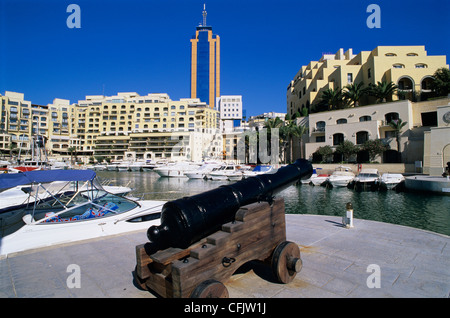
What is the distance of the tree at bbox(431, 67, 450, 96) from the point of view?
3316 centimetres

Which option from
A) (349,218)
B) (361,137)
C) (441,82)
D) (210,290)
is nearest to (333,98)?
(361,137)

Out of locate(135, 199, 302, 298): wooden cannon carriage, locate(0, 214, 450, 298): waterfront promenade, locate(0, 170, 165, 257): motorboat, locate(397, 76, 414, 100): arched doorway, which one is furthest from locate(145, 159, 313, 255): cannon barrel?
locate(397, 76, 414, 100): arched doorway

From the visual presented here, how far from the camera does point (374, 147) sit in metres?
33.0

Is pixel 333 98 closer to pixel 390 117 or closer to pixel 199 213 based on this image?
pixel 390 117

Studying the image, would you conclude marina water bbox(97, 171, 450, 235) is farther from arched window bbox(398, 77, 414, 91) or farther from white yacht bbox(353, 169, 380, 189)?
arched window bbox(398, 77, 414, 91)

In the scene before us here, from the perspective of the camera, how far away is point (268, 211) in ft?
11.3

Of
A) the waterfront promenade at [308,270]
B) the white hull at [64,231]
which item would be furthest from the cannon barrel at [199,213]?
the white hull at [64,231]

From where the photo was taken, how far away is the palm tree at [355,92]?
38781 millimetres

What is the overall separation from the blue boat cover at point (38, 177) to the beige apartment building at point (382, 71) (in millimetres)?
42494

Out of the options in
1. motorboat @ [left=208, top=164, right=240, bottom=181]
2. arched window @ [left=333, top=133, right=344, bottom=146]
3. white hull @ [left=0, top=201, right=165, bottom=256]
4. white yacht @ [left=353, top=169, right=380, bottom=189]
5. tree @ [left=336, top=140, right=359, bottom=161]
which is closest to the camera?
white hull @ [left=0, top=201, right=165, bottom=256]

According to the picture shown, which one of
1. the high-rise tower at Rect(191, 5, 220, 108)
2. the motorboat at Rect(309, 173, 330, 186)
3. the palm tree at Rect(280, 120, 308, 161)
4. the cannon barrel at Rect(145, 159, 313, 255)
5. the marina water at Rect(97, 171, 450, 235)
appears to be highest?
the high-rise tower at Rect(191, 5, 220, 108)

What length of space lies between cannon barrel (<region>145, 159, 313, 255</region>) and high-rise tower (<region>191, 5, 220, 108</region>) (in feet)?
530
